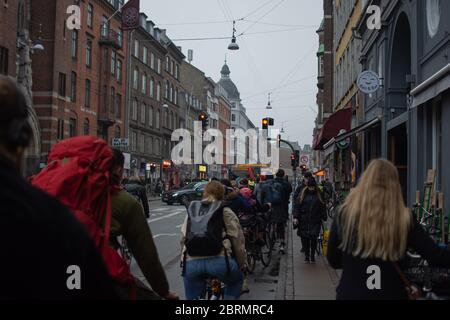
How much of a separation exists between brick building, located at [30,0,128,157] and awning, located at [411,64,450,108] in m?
25.1

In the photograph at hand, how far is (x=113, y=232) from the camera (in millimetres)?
3629

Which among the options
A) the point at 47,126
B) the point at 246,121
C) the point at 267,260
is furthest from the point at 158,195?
the point at 246,121

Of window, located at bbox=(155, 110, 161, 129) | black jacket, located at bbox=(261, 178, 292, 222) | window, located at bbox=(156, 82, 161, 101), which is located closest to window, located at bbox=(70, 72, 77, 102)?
window, located at bbox=(155, 110, 161, 129)

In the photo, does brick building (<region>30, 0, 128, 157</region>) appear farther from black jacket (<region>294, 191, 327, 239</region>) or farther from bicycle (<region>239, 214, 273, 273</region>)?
black jacket (<region>294, 191, 327, 239</region>)

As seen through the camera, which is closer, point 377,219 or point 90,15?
point 377,219

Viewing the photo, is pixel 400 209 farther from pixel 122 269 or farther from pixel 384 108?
pixel 384 108

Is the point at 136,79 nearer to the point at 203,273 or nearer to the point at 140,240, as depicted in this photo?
the point at 203,273

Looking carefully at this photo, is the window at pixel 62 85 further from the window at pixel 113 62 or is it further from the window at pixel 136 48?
the window at pixel 136 48

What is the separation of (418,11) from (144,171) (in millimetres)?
46319

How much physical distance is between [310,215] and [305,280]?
2.06 metres

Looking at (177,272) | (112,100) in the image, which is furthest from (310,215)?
(112,100)

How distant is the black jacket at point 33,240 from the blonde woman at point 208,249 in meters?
3.56

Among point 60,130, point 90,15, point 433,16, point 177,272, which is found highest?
point 90,15

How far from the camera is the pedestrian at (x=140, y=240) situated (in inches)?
132
